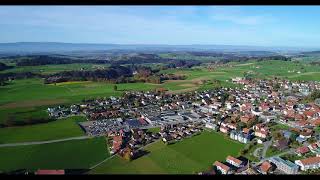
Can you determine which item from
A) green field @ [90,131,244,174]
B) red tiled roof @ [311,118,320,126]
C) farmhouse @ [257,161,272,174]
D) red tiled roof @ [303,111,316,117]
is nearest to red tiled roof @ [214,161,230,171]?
green field @ [90,131,244,174]

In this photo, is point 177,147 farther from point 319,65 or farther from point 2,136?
point 319,65

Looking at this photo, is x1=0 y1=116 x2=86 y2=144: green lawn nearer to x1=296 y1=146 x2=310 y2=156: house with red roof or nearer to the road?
the road

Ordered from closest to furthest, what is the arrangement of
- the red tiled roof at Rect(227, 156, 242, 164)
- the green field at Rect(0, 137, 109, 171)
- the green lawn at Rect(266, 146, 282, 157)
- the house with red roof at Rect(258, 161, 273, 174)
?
the house with red roof at Rect(258, 161, 273, 174) → the red tiled roof at Rect(227, 156, 242, 164) → the green field at Rect(0, 137, 109, 171) → the green lawn at Rect(266, 146, 282, 157)

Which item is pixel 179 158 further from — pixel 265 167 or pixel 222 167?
pixel 265 167

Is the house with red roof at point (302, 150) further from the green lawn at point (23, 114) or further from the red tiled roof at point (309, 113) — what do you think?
the green lawn at point (23, 114)

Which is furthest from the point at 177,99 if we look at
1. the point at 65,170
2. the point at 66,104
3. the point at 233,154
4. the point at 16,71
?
the point at 16,71

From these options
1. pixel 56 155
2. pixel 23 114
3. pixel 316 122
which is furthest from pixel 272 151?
pixel 23 114
